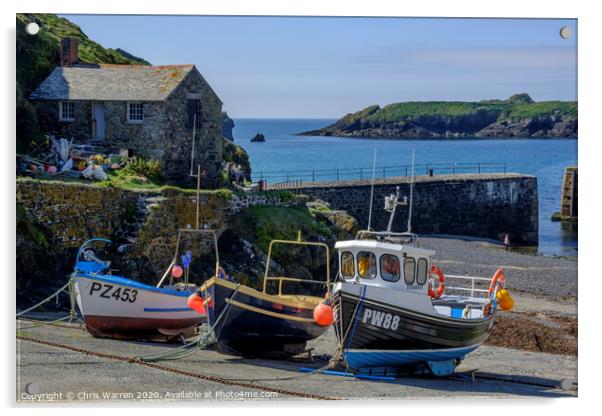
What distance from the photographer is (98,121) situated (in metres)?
25.2

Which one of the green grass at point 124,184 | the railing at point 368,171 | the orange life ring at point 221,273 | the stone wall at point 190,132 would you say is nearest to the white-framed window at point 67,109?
the green grass at point 124,184

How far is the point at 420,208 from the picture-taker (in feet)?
126

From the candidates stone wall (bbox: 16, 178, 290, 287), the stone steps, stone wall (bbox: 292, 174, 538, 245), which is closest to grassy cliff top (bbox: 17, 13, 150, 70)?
stone wall (bbox: 16, 178, 290, 287)

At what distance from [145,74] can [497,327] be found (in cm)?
895

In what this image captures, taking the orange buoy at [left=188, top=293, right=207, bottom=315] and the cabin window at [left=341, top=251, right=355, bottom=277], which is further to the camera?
the orange buoy at [left=188, top=293, right=207, bottom=315]

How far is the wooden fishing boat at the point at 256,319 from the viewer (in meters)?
18.6

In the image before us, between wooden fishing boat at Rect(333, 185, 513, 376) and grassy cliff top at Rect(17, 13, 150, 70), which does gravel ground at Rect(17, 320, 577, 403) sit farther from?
grassy cliff top at Rect(17, 13, 150, 70)

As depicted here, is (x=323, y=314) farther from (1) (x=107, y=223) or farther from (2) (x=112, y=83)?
(2) (x=112, y=83)

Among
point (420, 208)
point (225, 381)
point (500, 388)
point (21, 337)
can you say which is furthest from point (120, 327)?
point (420, 208)

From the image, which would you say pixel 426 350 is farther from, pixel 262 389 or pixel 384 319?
pixel 262 389

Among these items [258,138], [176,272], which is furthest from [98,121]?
[258,138]

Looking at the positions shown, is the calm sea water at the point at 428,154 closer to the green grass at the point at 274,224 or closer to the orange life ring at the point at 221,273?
the green grass at the point at 274,224

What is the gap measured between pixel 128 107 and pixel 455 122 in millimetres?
17223

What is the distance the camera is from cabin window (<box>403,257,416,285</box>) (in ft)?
58.3
